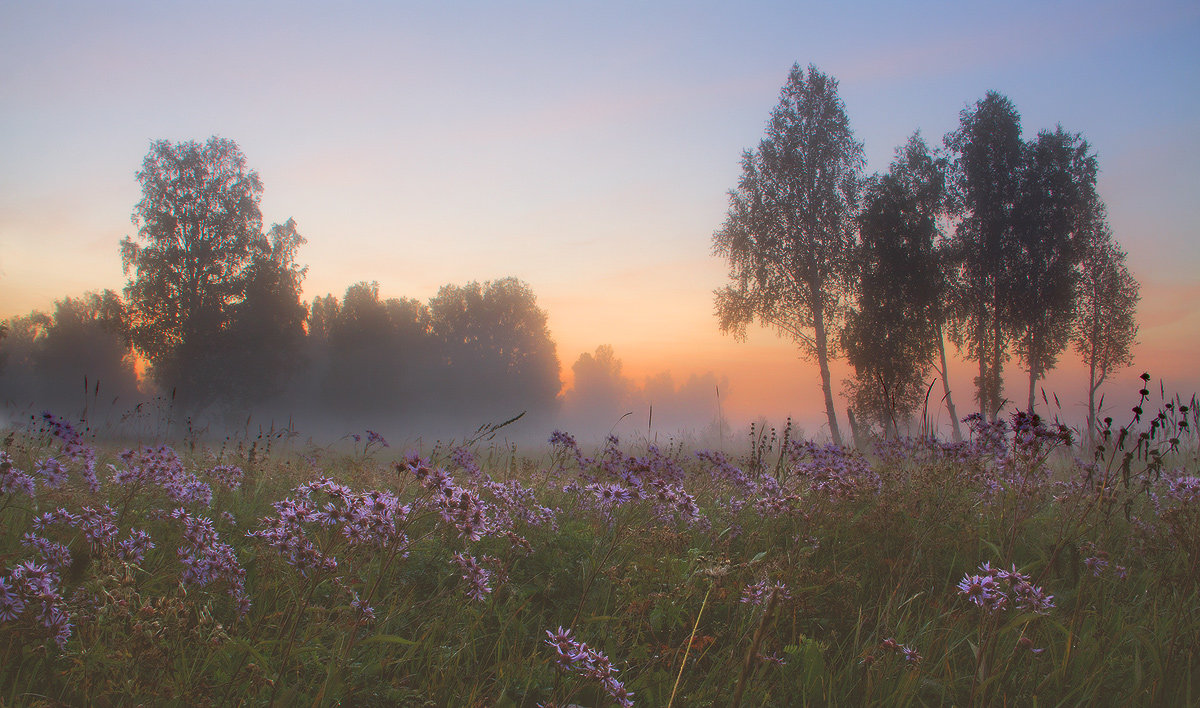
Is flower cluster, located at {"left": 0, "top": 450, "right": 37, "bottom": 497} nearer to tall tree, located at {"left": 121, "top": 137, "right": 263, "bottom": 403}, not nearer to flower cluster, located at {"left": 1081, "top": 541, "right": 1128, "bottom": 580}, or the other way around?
flower cluster, located at {"left": 1081, "top": 541, "right": 1128, "bottom": 580}

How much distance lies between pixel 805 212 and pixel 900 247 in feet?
12.5

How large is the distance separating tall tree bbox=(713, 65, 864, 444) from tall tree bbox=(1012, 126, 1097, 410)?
6.20 meters

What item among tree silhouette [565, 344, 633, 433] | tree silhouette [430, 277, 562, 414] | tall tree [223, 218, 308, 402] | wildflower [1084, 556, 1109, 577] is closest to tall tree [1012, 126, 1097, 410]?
wildflower [1084, 556, 1109, 577]

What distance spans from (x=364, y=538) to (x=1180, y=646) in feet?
11.5

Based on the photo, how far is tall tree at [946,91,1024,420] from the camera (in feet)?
73.4

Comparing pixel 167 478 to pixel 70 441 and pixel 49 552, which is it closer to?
pixel 49 552

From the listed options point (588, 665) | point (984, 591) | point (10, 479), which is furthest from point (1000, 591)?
point (10, 479)

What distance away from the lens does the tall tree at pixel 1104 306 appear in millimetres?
25016

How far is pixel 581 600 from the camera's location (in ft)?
7.82

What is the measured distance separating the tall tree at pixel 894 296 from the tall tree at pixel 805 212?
0.72 meters

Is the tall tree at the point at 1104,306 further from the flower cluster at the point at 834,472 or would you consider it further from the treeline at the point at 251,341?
the flower cluster at the point at 834,472

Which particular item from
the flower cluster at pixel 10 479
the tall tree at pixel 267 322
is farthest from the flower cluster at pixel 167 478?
the tall tree at pixel 267 322

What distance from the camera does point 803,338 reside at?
2308 cm

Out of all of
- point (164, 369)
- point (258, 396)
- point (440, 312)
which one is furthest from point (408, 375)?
point (164, 369)
